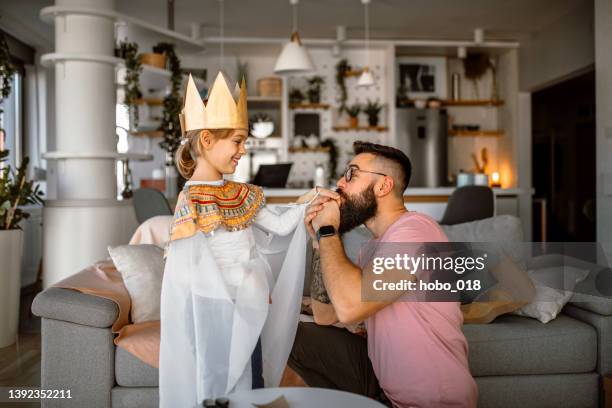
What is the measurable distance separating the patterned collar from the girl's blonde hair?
0.12 meters

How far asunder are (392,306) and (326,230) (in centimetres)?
30

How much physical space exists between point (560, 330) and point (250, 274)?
1548 mm

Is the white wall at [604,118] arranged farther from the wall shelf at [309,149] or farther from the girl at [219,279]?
the girl at [219,279]

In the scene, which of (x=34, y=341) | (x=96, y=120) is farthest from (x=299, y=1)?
(x=34, y=341)

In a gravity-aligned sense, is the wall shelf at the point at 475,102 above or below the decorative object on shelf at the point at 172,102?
above

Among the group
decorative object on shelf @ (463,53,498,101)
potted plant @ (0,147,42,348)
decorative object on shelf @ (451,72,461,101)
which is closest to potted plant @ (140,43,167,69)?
potted plant @ (0,147,42,348)

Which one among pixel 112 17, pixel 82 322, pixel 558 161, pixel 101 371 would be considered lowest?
pixel 101 371

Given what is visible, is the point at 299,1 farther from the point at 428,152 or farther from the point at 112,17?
the point at 428,152

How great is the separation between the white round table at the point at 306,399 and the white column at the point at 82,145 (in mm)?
3387

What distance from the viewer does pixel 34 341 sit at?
13.6 feet

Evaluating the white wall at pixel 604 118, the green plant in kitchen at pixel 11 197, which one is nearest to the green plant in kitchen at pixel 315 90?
the white wall at pixel 604 118

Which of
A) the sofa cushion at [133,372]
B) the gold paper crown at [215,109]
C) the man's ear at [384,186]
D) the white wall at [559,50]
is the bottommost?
the sofa cushion at [133,372]

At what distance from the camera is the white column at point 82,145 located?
4520mm

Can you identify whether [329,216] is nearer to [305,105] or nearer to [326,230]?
[326,230]
